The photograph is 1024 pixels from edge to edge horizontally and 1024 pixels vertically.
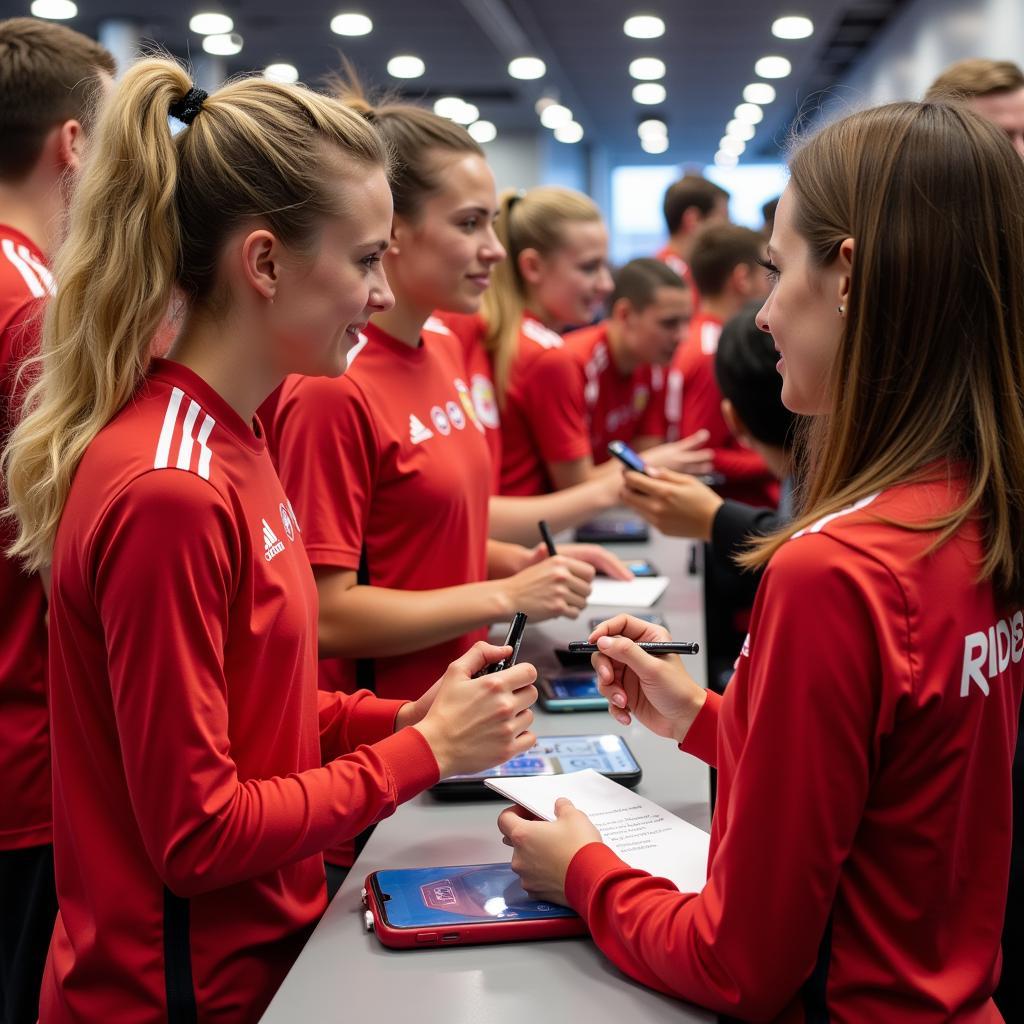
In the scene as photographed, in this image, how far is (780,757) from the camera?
0.91 meters

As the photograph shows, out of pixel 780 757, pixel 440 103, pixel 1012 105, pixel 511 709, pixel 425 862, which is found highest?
pixel 440 103

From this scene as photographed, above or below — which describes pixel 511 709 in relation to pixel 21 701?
above

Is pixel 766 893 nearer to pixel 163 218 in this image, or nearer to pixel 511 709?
pixel 511 709

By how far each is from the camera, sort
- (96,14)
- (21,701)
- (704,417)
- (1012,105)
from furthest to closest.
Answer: (96,14) → (704,417) → (1012,105) → (21,701)

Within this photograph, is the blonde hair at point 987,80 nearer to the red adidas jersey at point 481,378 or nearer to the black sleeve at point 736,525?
the black sleeve at point 736,525

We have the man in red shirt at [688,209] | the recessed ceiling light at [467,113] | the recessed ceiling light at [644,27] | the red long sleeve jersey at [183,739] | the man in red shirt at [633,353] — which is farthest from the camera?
the recessed ceiling light at [467,113]

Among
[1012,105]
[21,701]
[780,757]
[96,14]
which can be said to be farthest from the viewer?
[96,14]

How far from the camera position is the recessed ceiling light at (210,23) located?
24.3 feet

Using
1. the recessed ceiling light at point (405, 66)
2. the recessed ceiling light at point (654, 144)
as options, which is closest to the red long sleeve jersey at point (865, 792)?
the recessed ceiling light at point (405, 66)

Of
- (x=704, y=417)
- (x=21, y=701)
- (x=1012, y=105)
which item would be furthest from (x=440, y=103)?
(x=21, y=701)

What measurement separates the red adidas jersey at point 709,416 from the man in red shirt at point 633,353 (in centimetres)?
7

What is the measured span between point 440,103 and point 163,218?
10.2 meters

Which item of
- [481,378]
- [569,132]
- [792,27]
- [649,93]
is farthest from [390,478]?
[569,132]

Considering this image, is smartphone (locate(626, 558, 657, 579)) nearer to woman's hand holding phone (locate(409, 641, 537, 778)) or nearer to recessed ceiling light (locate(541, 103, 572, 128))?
woman's hand holding phone (locate(409, 641, 537, 778))
